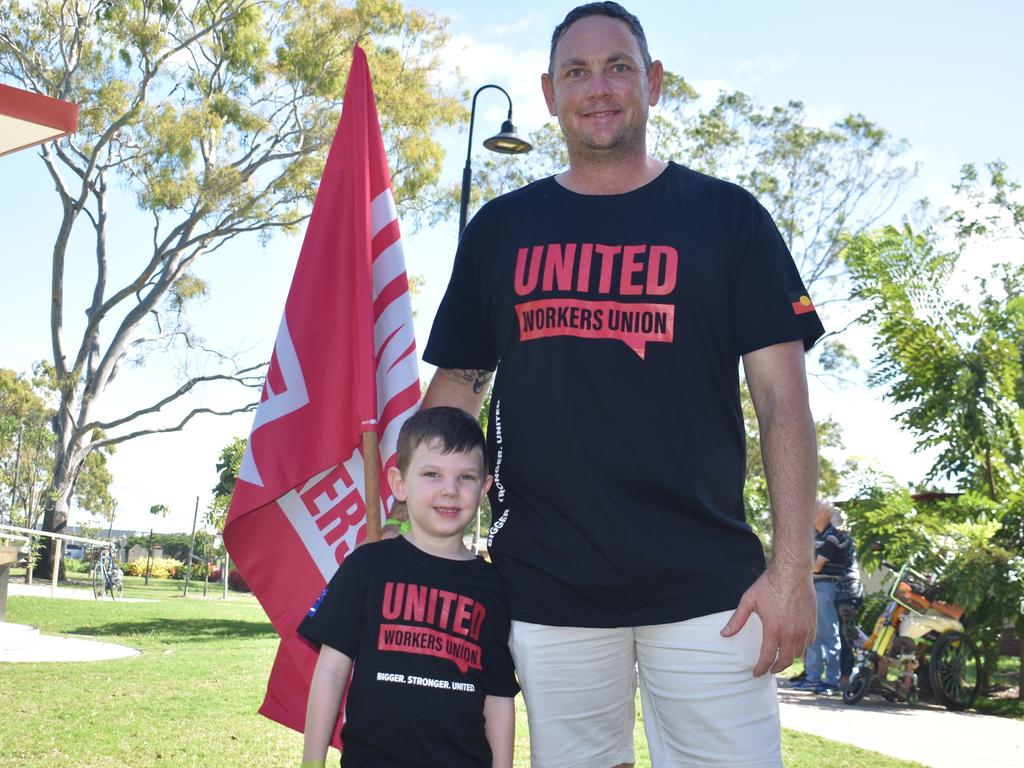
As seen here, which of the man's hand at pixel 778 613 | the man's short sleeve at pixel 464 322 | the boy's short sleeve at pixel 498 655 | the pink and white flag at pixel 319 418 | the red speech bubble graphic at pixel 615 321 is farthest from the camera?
the pink and white flag at pixel 319 418

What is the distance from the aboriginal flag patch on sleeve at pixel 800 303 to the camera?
243 centimetres

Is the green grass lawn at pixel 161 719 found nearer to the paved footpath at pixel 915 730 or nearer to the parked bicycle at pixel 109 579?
the paved footpath at pixel 915 730

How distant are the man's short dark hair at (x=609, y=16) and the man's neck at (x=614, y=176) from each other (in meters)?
0.29

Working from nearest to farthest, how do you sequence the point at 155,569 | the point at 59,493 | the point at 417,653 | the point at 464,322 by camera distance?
the point at 417,653, the point at 464,322, the point at 59,493, the point at 155,569

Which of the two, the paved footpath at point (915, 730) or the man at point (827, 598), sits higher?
the man at point (827, 598)

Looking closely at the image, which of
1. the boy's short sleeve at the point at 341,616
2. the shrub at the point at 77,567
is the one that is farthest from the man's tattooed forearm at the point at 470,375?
the shrub at the point at 77,567

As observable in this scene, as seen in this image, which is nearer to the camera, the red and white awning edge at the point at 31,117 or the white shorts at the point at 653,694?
the white shorts at the point at 653,694

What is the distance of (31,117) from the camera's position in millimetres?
5922

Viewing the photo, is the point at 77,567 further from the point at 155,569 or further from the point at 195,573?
the point at 195,573

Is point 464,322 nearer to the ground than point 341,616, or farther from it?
farther from it

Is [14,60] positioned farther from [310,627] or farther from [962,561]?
[310,627]

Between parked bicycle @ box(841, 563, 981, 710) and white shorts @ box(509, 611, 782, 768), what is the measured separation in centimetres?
756

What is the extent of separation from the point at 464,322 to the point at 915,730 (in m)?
6.62

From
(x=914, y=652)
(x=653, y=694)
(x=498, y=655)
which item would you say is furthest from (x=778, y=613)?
(x=914, y=652)
